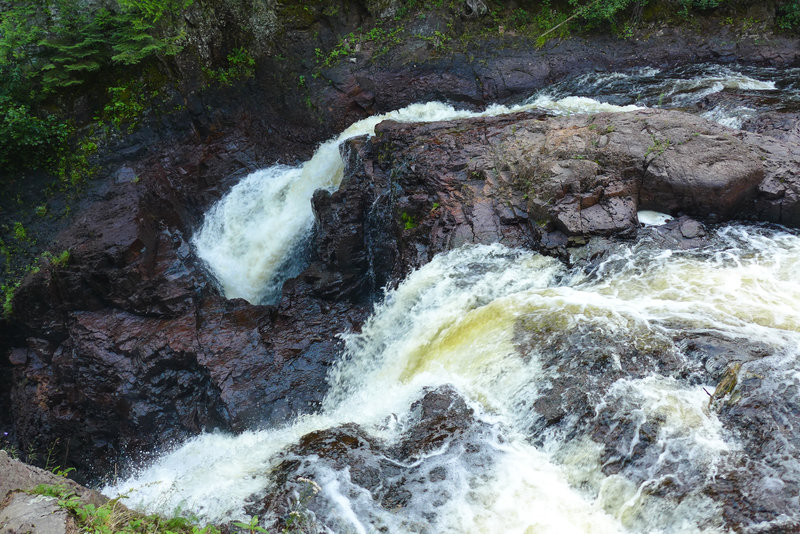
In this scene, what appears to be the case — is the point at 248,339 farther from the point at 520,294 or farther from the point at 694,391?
the point at 694,391

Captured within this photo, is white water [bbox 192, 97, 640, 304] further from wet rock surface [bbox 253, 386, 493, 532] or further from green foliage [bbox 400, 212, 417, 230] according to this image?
wet rock surface [bbox 253, 386, 493, 532]

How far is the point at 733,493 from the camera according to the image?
12.7 ft

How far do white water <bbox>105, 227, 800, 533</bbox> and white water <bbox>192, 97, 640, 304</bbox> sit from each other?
313 cm

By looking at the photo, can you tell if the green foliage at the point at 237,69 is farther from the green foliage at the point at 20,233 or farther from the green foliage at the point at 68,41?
the green foliage at the point at 20,233

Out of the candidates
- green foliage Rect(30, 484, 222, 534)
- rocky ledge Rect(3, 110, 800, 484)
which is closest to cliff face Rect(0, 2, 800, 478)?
rocky ledge Rect(3, 110, 800, 484)

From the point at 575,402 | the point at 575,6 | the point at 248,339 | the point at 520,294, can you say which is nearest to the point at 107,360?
the point at 248,339

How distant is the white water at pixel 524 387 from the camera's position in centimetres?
424

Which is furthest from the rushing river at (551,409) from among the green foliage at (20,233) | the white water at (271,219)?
the green foliage at (20,233)

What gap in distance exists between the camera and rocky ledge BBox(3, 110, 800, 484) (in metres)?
7.34

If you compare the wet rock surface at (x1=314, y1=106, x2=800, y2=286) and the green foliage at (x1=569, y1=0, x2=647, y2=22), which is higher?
the green foliage at (x1=569, y1=0, x2=647, y2=22)

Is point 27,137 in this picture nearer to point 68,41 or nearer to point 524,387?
point 68,41

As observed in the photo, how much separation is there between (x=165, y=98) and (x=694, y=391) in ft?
38.7

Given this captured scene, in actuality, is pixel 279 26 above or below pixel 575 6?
above

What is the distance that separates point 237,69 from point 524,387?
1103 centimetres
